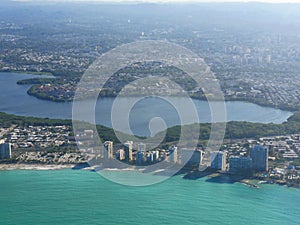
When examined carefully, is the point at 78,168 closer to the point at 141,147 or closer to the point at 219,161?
the point at 141,147

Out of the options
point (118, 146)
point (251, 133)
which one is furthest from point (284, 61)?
point (118, 146)

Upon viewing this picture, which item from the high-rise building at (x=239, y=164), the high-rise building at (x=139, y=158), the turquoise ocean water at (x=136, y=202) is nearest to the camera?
the turquoise ocean water at (x=136, y=202)

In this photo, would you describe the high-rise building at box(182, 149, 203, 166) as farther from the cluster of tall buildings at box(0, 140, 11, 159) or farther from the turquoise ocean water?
the cluster of tall buildings at box(0, 140, 11, 159)

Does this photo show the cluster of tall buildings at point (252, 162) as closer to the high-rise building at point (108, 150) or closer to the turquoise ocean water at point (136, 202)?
the turquoise ocean water at point (136, 202)

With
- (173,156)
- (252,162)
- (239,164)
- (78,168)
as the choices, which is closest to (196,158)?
(173,156)

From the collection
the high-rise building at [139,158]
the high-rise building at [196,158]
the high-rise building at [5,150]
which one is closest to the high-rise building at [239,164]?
the high-rise building at [196,158]
